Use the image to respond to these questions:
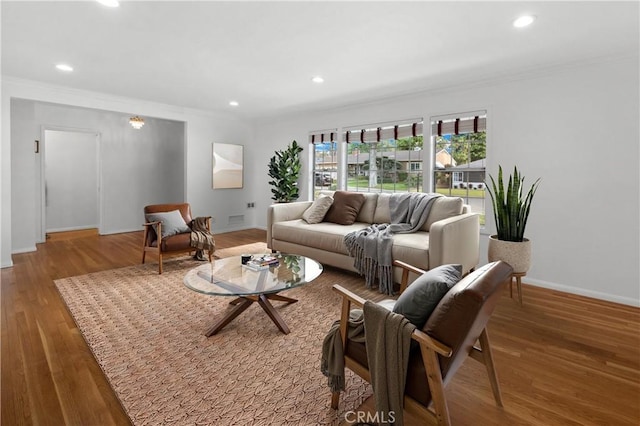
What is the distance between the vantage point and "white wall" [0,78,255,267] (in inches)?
175

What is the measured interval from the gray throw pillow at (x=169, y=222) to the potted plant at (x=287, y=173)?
2191 millimetres

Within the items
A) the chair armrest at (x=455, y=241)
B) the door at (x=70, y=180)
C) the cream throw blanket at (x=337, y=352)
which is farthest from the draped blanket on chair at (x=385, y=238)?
the door at (x=70, y=180)

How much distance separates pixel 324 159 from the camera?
621 centimetres

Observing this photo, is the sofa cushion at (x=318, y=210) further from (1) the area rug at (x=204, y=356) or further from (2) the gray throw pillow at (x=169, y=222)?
(2) the gray throw pillow at (x=169, y=222)

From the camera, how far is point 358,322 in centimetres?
170

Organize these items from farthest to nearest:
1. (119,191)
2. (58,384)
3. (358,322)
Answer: (119,191) → (58,384) → (358,322)

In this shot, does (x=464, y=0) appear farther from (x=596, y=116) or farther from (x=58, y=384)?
(x=58, y=384)

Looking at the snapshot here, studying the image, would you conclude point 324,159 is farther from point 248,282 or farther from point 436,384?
point 436,384

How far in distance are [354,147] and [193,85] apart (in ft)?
8.67

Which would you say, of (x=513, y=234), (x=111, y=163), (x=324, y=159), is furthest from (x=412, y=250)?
(x=111, y=163)

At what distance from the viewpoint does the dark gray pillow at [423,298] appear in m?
1.46

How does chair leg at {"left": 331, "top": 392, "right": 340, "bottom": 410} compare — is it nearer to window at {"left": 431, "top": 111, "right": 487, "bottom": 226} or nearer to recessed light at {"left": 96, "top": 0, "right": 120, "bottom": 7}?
recessed light at {"left": 96, "top": 0, "right": 120, "bottom": 7}

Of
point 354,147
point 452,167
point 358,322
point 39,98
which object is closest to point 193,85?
point 39,98

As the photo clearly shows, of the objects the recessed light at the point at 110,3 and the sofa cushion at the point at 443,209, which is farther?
the sofa cushion at the point at 443,209
